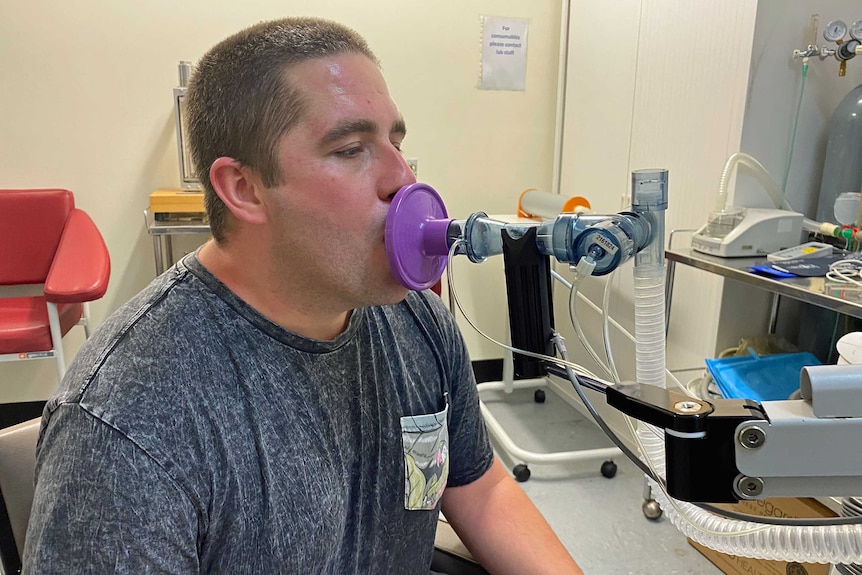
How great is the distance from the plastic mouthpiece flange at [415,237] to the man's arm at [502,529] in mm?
415

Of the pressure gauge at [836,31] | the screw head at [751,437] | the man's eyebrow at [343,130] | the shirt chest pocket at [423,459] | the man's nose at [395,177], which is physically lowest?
the shirt chest pocket at [423,459]

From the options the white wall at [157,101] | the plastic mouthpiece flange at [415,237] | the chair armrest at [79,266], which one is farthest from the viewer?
the white wall at [157,101]

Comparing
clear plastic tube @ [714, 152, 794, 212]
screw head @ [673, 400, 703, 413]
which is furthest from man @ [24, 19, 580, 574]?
clear plastic tube @ [714, 152, 794, 212]

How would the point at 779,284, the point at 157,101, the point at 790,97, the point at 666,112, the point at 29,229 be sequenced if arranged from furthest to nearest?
the point at 157,101
the point at 29,229
the point at 666,112
the point at 790,97
the point at 779,284

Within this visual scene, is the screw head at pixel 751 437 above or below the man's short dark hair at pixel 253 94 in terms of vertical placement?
below

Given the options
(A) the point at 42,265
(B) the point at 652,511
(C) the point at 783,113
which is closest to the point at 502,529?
(B) the point at 652,511

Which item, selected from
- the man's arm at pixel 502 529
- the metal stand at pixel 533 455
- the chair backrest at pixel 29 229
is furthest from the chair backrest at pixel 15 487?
the chair backrest at pixel 29 229

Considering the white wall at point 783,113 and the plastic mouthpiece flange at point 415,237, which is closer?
the plastic mouthpiece flange at point 415,237

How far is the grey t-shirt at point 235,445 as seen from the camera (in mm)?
614

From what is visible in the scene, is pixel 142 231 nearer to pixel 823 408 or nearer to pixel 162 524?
pixel 162 524

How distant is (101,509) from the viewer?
603 mm

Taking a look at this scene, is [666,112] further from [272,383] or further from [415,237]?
[272,383]

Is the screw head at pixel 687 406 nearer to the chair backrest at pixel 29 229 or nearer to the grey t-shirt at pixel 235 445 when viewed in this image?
the grey t-shirt at pixel 235 445

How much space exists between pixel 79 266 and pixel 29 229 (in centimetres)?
50
